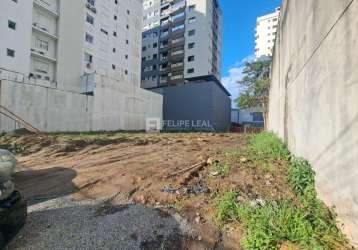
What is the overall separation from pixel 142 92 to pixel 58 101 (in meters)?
10.8

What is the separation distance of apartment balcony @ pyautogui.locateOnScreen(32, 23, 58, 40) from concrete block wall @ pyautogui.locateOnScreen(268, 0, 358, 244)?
74.8ft

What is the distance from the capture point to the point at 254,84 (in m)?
26.9

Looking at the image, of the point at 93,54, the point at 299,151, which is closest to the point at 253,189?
the point at 299,151

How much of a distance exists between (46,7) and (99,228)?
24.4 meters

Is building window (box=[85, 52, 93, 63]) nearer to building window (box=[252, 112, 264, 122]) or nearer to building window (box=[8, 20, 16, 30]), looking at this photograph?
building window (box=[8, 20, 16, 30])

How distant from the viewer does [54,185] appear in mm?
4387

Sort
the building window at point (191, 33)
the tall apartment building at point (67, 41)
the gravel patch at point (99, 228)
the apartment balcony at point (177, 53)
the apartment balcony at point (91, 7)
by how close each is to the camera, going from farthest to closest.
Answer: the apartment balcony at point (177, 53)
the building window at point (191, 33)
the apartment balcony at point (91, 7)
the tall apartment building at point (67, 41)
the gravel patch at point (99, 228)

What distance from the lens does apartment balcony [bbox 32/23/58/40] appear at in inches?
771

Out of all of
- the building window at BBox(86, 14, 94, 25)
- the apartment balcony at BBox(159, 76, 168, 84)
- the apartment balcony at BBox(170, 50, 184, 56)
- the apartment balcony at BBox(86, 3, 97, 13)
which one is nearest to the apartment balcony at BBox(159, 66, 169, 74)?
the apartment balcony at BBox(159, 76, 168, 84)

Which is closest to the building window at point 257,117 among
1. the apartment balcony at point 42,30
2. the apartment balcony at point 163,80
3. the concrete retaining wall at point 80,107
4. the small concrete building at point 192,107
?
the small concrete building at point 192,107

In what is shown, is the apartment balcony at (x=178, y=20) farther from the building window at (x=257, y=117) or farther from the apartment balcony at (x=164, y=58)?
the building window at (x=257, y=117)

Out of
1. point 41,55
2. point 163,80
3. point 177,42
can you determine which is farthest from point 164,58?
point 41,55

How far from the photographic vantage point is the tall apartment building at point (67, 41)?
57.3 feet

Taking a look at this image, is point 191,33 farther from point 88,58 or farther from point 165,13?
point 88,58
